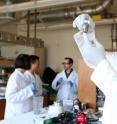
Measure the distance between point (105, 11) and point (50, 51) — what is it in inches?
61.8

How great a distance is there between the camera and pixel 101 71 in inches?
36.0

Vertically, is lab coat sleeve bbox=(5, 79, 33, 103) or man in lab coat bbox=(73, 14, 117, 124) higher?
man in lab coat bbox=(73, 14, 117, 124)

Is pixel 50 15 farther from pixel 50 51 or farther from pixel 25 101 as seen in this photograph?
pixel 25 101

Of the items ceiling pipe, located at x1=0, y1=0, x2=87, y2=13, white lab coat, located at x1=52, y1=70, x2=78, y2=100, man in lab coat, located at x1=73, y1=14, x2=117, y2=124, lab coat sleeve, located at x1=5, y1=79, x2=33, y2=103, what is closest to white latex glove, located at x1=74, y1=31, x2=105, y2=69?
man in lab coat, located at x1=73, y1=14, x2=117, y2=124

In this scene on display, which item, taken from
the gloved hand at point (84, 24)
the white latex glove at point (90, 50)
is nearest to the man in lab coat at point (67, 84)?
the gloved hand at point (84, 24)

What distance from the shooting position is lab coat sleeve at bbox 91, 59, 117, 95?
2.89 feet

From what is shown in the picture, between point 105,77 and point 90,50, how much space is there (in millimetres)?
128

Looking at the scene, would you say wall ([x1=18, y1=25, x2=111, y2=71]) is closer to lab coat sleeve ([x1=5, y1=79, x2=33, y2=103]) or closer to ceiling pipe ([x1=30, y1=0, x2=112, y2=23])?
ceiling pipe ([x1=30, y1=0, x2=112, y2=23])

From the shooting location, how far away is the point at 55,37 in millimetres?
5555

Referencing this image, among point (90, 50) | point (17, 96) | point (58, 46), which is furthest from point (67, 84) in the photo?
point (90, 50)

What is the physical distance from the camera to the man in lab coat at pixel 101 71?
0.87 metres

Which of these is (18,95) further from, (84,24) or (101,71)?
(101,71)

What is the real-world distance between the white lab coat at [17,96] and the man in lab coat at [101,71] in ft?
4.94

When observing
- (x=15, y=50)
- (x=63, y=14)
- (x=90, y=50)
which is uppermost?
(x=63, y=14)
